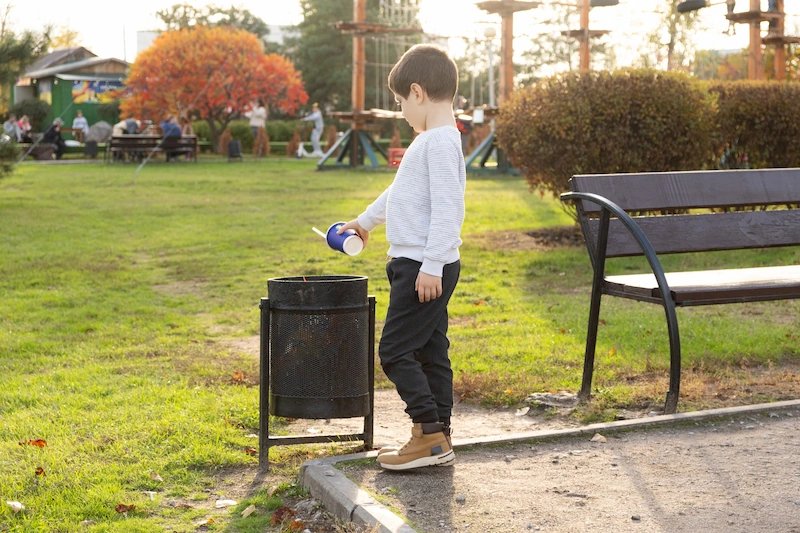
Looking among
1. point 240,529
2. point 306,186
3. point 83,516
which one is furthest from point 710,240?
point 306,186

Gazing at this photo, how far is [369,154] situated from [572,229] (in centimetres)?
1504

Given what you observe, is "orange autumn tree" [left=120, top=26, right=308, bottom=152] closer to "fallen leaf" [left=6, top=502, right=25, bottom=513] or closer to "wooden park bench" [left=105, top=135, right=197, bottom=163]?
"wooden park bench" [left=105, top=135, right=197, bottom=163]

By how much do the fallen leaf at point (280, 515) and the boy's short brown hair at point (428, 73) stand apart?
1.58 metres

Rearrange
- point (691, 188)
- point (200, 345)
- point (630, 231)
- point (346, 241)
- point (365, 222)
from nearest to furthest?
point (346, 241) < point (365, 222) < point (630, 231) < point (691, 188) < point (200, 345)

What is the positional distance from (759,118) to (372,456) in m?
8.57

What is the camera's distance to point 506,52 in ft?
69.4

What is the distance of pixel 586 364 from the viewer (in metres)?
5.18

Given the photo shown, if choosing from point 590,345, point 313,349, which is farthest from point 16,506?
point 590,345

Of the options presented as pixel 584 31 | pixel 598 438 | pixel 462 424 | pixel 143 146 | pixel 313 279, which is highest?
pixel 584 31

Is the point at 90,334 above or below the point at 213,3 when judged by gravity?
below

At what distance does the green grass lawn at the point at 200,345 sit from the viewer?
13.3 ft

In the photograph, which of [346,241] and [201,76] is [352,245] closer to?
[346,241]

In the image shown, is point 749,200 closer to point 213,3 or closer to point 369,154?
point 369,154

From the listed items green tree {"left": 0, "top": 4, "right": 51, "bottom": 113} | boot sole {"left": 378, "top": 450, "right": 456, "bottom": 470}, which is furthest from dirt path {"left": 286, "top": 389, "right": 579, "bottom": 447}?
green tree {"left": 0, "top": 4, "right": 51, "bottom": 113}
